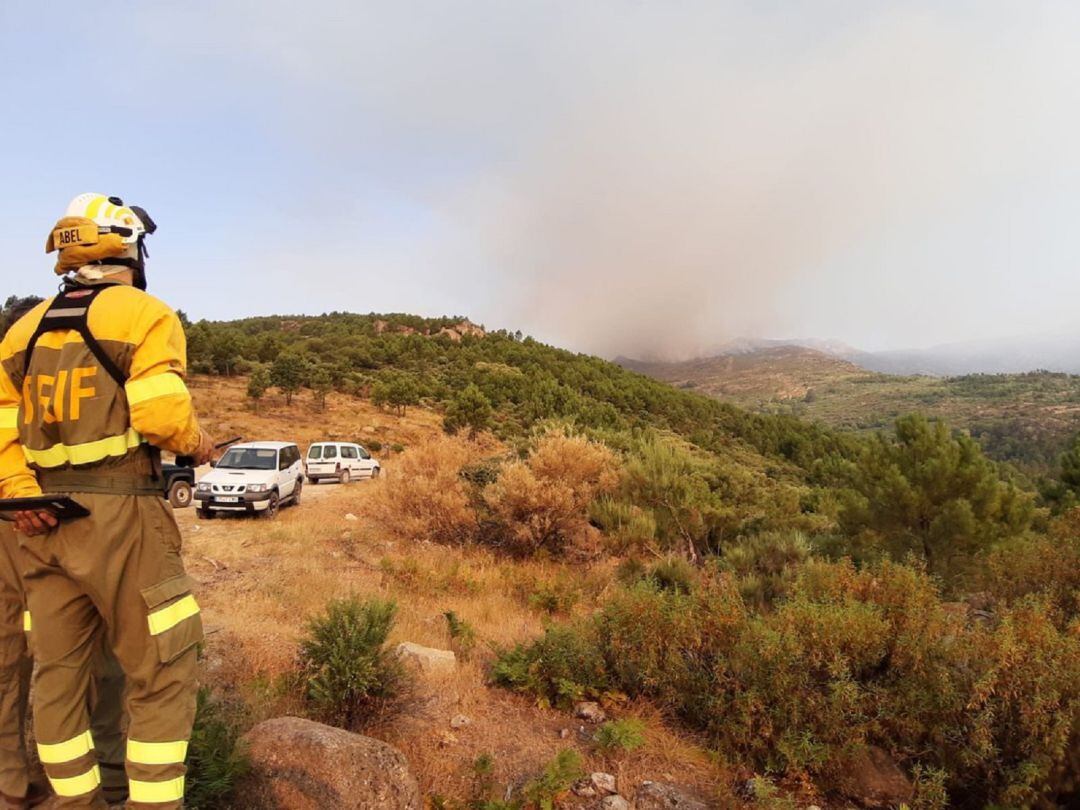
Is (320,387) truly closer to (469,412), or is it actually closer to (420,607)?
(469,412)

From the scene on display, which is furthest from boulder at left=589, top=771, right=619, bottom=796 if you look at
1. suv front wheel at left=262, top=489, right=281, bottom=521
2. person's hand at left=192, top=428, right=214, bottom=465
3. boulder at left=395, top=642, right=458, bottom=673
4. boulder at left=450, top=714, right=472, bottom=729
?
suv front wheel at left=262, top=489, right=281, bottom=521

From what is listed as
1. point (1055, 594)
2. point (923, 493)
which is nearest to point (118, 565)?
point (1055, 594)

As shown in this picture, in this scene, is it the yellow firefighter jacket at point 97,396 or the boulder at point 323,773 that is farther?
the boulder at point 323,773

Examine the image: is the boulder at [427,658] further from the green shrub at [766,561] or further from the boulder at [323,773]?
the green shrub at [766,561]

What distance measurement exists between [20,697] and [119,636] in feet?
3.28

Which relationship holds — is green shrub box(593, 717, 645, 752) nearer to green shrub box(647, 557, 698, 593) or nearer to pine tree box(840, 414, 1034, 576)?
green shrub box(647, 557, 698, 593)

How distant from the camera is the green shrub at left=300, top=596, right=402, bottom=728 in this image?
3.48 m

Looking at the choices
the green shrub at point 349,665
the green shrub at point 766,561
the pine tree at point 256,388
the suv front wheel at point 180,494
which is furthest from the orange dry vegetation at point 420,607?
the pine tree at point 256,388

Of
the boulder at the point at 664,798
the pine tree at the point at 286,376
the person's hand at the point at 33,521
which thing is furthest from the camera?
the pine tree at the point at 286,376

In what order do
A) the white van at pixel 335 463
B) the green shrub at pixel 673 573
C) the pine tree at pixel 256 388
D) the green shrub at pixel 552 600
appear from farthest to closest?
the pine tree at pixel 256 388, the white van at pixel 335 463, the green shrub at pixel 673 573, the green shrub at pixel 552 600

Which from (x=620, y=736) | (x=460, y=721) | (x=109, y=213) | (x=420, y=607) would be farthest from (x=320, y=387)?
(x=109, y=213)

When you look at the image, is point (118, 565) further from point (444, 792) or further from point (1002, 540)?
point (1002, 540)

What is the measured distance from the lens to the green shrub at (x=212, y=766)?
2.36 m

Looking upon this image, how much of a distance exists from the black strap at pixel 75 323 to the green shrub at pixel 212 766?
60.8 inches
